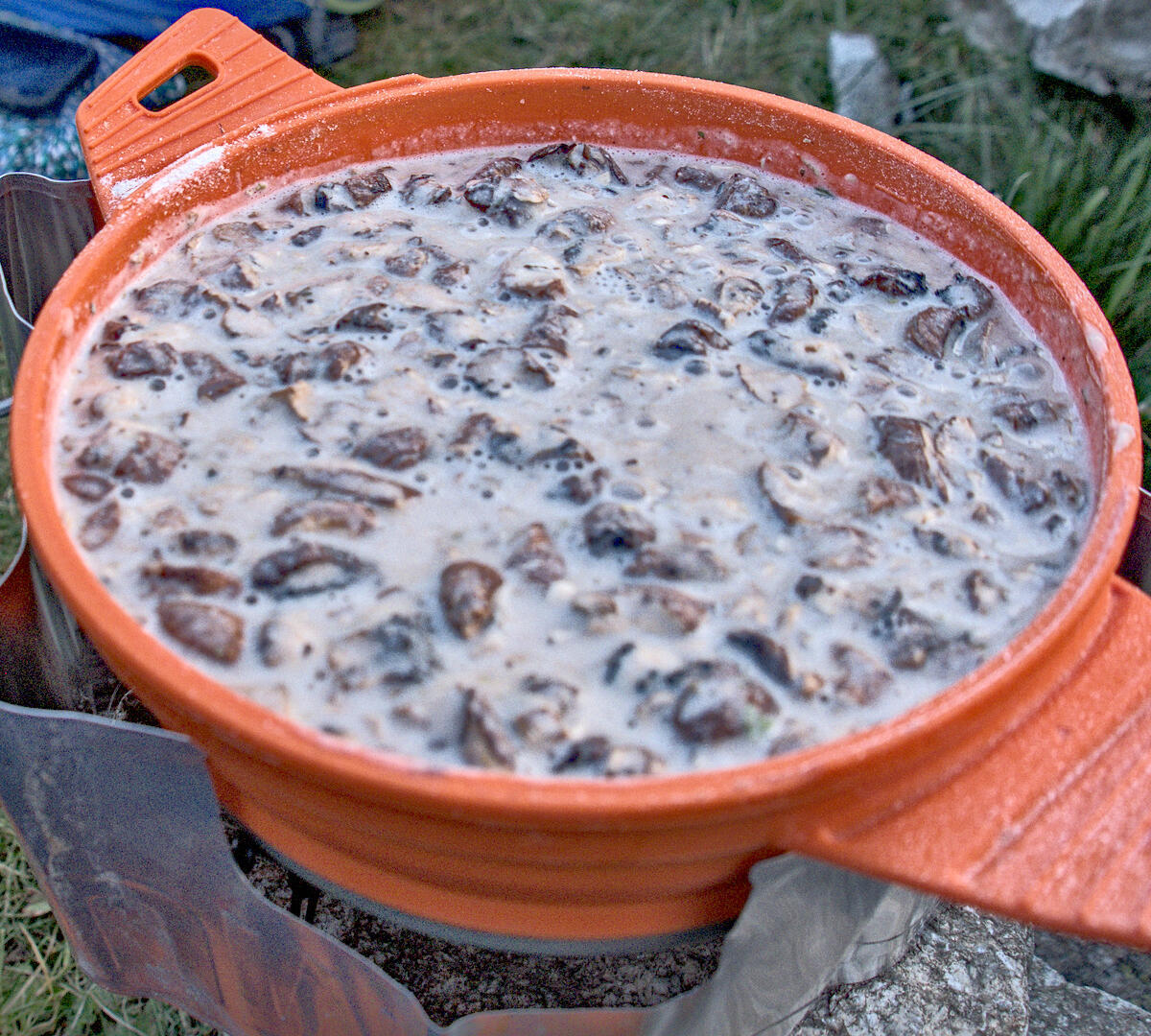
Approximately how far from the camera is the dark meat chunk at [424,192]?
147 centimetres

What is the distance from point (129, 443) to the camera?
109cm

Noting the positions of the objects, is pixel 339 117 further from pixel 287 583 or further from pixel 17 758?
pixel 17 758

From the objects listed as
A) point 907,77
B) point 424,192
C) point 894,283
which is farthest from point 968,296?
point 907,77

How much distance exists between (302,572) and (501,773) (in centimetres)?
28

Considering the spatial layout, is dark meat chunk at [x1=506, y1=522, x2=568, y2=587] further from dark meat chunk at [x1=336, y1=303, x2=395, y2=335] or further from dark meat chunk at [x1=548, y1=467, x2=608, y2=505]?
dark meat chunk at [x1=336, y1=303, x2=395, y2=335]

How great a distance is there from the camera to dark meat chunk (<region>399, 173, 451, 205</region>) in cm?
147

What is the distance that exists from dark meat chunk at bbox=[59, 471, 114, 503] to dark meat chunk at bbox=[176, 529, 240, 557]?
95 millimetres

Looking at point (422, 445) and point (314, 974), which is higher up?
point (422, 445)

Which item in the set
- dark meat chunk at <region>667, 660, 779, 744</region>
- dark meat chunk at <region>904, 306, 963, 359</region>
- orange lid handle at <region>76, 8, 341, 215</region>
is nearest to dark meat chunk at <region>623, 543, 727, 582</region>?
dark meat chunk at <region>667, 660, 779, 744</region>

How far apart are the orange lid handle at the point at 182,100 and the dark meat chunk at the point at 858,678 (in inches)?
38.8

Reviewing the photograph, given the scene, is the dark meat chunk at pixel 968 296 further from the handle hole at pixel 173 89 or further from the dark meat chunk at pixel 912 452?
the handle hole at pixel 173 89

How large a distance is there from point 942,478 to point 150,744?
76 cm

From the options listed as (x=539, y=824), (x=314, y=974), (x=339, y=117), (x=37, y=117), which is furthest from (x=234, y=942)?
(x=37, y=117)

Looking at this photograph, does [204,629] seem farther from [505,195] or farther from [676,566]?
[505,195]
